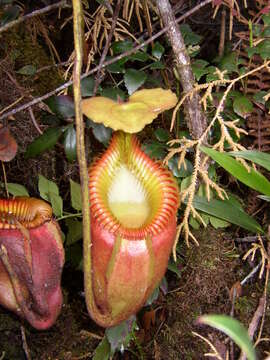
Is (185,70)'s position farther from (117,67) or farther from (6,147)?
(6,147)

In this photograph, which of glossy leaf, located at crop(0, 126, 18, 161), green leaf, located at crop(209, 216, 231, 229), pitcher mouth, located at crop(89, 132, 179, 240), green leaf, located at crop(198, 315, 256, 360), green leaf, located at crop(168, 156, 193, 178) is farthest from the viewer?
green leaf, located at crop(209, 216, 231, 229)

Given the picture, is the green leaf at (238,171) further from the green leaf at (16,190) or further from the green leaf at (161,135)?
the green leaf at (16,190)

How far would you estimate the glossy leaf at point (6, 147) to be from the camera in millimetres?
1472

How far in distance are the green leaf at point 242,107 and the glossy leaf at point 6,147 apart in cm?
78

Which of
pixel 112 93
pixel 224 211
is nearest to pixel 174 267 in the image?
pixel 224 211

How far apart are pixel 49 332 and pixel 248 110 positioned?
1.10m

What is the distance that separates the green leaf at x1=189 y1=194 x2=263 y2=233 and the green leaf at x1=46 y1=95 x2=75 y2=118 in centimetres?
51

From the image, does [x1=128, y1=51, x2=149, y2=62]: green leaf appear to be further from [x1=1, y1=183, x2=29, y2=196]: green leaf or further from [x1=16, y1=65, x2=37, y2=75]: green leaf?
[x1=1, y1=183, x2=29, y2=196]: green leaf

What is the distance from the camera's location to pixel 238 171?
1.36 m

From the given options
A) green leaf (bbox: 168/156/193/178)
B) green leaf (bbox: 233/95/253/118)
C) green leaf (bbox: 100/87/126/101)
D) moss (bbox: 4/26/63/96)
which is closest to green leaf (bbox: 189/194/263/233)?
green leaf (bbox: 168/156/193/178)

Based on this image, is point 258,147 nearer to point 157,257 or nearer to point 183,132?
point 183,132

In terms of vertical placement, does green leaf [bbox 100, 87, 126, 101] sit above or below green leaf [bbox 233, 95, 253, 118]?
above

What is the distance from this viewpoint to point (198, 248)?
1778 millimetres

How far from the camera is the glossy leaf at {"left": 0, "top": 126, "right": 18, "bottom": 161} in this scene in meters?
1.47
